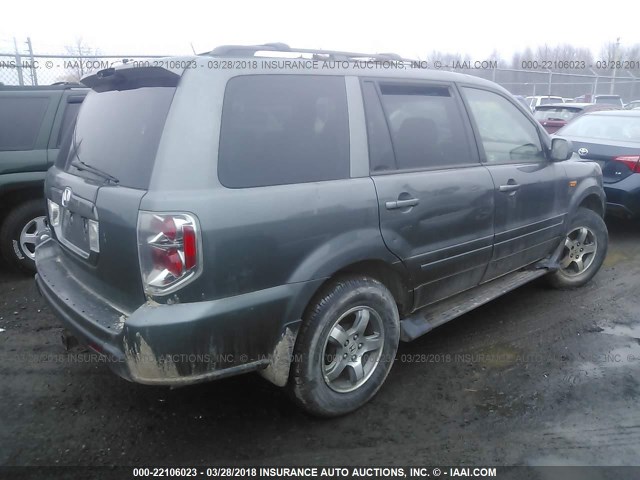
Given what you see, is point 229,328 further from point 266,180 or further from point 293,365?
point 266,180

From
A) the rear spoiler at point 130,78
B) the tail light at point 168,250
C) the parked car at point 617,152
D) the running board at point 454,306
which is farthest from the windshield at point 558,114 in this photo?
the tail light at point 168,250

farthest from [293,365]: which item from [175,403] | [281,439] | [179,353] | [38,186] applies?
[38,186]

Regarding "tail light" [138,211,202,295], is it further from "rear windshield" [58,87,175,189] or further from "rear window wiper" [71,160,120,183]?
"rear window wiper" [71,160,120,183]

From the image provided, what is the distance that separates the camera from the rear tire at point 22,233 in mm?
4742

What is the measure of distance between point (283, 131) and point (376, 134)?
A: 60cm

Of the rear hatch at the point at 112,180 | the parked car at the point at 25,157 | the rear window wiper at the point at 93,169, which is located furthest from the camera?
the parked car at the point at 25,157

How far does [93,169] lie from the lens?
8.43 feet

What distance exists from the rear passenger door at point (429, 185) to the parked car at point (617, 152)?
2.68 m

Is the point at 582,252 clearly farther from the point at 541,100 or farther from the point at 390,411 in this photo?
the point at 541,100

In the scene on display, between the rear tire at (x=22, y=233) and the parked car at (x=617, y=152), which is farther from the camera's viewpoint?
the parked car at (x=617, y=152)

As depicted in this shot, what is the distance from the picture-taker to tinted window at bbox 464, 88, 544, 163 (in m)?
3.45

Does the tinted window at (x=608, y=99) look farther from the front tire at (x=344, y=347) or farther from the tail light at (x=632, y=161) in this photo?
the front tire at (x=344, y=347)

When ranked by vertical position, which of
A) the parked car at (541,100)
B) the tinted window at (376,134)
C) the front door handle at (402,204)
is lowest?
the front door handle at (402,204)

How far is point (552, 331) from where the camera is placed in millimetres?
3867
